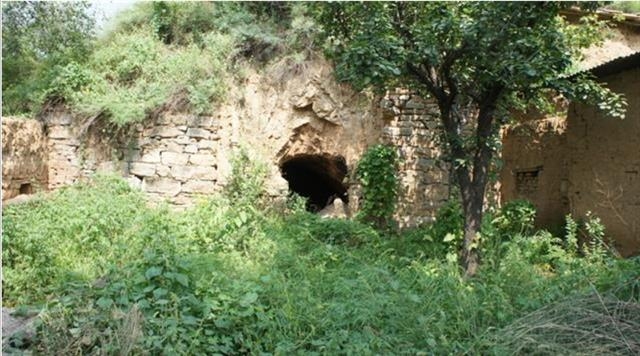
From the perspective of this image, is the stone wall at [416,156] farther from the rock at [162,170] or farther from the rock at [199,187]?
the rock at [162,170]

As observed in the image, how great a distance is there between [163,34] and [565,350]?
886 cm

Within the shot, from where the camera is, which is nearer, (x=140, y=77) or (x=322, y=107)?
(x=322, y=107)

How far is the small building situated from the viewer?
21.6 ft

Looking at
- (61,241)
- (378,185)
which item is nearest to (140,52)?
(61,241)

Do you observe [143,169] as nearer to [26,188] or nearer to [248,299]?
[26,188]

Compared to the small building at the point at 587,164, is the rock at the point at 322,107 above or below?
above

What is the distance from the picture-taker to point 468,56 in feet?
19.0

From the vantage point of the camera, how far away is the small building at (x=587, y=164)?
6.57m

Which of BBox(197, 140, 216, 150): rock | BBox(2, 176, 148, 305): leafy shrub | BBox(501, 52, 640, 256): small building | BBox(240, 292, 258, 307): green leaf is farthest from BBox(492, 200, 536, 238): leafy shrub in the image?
A: BBox(2, 176, 148, 305): leafy shrub

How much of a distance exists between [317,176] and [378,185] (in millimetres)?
3585

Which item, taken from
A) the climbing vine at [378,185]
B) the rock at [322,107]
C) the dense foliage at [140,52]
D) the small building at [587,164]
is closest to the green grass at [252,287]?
the climbing vine at [378,185]

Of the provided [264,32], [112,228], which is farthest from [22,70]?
[112,228]

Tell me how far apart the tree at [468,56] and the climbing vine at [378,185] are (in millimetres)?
1399

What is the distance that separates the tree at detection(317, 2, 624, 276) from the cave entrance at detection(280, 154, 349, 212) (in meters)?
2.96
